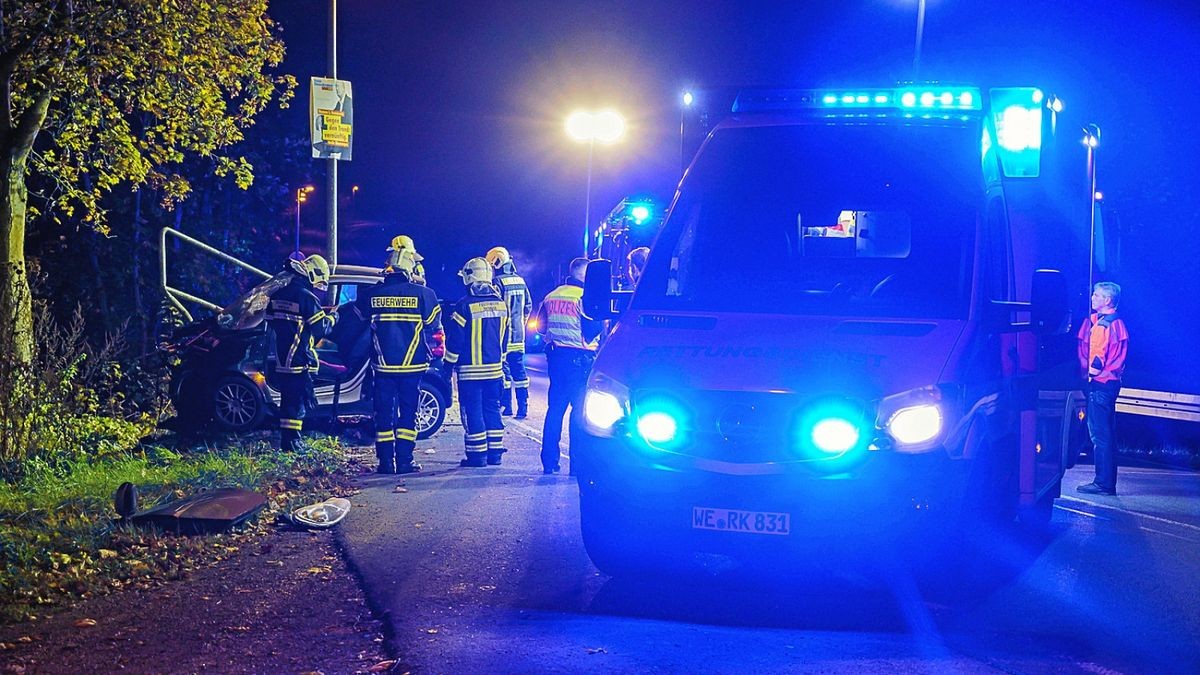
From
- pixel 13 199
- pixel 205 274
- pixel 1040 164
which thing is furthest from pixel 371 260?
pixel 1040 164

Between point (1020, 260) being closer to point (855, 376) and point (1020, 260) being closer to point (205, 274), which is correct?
point (855, 376)

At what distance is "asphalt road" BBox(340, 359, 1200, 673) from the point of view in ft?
16.8

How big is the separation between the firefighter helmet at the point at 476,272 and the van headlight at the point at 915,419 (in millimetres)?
5392

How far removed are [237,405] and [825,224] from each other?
7.13 m

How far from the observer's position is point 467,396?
10.4 m

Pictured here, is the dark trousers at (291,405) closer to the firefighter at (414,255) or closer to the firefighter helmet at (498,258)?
the firefighter at (414,255)

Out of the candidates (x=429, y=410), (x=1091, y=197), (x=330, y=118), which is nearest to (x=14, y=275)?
(x=429, y=410)

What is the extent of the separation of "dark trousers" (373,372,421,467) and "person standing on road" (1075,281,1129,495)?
5.63m

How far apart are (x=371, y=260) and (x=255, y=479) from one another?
43731 mm

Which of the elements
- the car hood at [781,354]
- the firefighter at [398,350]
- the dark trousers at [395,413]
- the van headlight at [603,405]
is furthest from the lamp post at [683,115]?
the van headlight at [603,405]

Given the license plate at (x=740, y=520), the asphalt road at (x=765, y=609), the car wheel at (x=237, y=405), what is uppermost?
the car wheel at (x=237, y=405)

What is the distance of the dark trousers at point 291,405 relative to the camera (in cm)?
1072

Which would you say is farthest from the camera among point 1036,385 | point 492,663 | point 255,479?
point 255,479

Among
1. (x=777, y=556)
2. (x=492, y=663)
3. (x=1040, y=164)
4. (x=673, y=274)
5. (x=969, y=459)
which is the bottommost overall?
(x=492, y=663)
